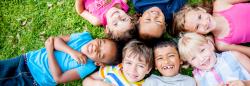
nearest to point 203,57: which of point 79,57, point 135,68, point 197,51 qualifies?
point 197,51

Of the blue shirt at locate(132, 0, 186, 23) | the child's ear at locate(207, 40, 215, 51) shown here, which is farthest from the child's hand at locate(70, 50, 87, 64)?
the child's ear at locate(207, 40, 215, 51)

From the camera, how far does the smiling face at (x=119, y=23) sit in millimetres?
5320

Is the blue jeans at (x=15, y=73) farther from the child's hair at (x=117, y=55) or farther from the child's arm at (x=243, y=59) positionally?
the child's arm at (x=243, y=59)

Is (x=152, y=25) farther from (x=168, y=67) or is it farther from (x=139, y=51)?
(x=168, y=67)

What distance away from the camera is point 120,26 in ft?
17.4

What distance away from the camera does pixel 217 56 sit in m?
5.21

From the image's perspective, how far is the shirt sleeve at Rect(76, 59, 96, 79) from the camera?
544cm

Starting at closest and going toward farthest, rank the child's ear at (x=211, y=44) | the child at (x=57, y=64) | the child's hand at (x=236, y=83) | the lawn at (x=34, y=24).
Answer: the child's hand at (x=236, y=83), the child's ear at (x=211, y=44), the child at (x=57, y=64), the lawn at (x=34, y=24)

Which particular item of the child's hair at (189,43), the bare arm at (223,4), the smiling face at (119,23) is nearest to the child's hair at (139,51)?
the smiling face at (119,23)

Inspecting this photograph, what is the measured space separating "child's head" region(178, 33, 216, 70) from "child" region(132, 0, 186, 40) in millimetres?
361

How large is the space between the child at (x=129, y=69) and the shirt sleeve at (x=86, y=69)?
0.30ft

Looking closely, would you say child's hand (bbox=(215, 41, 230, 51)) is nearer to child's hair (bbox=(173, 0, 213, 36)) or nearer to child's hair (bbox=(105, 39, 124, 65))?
child's hair (bbox=(173, 0, 213, 36))

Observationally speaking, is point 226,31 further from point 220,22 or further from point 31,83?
point 31,83

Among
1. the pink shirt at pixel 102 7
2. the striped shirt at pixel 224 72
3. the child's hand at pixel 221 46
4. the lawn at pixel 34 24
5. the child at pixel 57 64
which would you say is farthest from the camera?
the lawn at pixel 34 24
